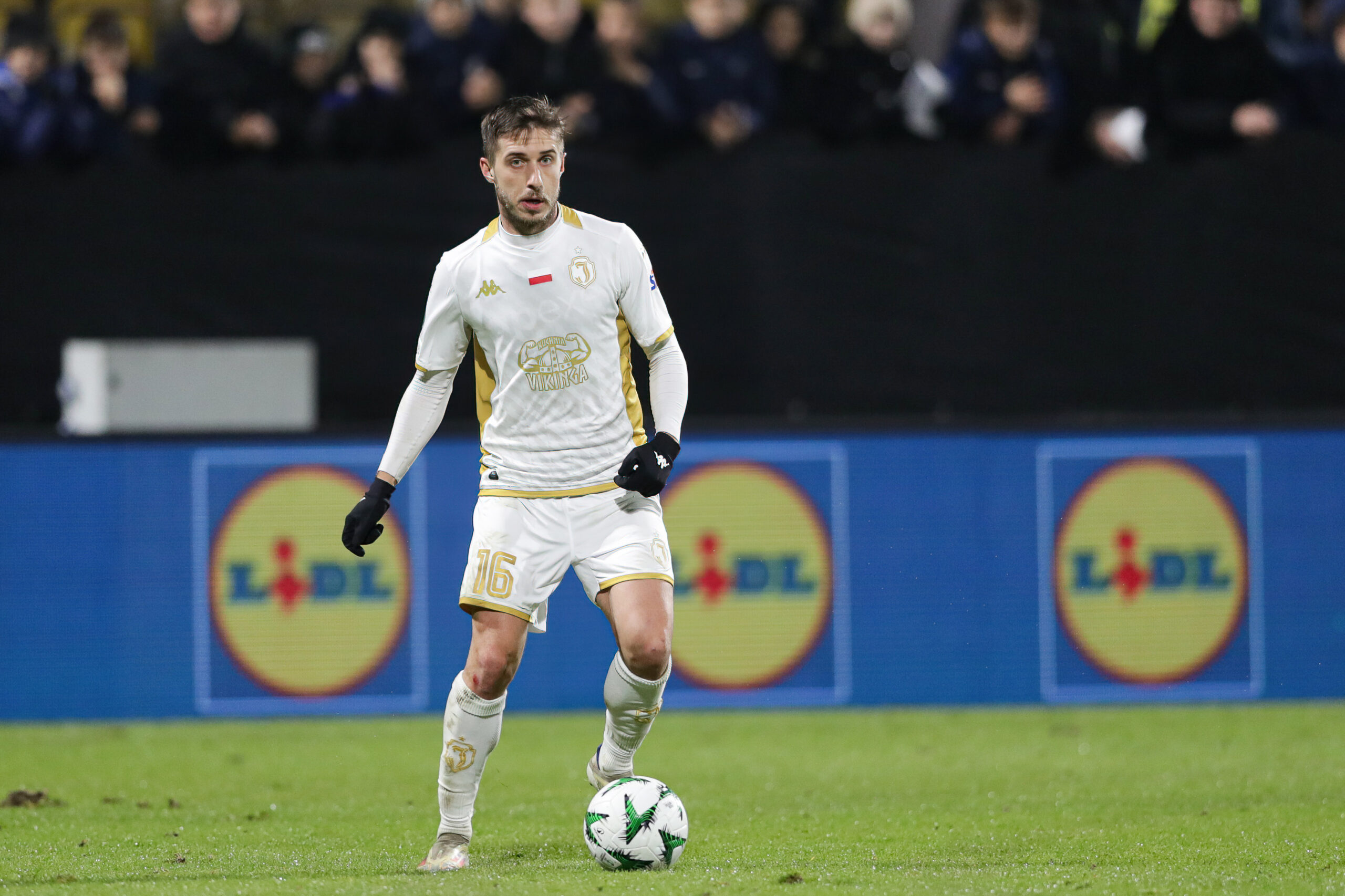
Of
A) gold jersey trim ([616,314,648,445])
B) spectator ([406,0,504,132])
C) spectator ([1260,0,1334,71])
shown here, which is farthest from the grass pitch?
spectator ([1260,0,1334,71])

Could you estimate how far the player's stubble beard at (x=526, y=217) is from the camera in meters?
5.55

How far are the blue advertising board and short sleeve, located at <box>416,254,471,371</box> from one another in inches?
162

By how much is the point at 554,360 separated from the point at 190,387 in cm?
488

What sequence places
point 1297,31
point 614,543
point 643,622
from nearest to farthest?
point 643,622 < point 614,543 < point 1297,31

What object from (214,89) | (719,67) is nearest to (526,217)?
(719,67)

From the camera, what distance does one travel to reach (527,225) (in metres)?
5.62

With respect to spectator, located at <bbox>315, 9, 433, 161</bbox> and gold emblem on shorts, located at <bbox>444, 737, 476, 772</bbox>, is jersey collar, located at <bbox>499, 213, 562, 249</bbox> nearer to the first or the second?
gold emblem on shorts, located at <bbox>444, 737, 476, 772</bbox>

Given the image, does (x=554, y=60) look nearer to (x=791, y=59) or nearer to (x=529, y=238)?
(x=791, y=59)

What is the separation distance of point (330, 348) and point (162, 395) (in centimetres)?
97

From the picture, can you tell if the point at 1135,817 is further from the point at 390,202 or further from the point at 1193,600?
the point at 390,202

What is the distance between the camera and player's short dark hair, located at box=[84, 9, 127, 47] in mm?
10281

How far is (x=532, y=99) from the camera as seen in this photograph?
5.56 m

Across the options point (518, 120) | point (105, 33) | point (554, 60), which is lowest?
point (518, 120)

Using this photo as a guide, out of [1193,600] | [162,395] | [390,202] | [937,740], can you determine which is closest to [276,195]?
[390,202]
